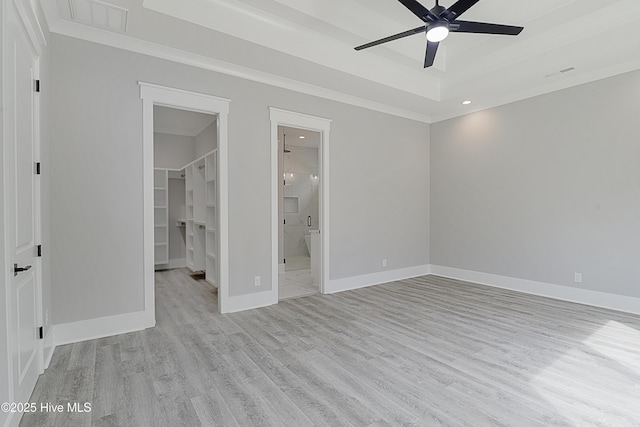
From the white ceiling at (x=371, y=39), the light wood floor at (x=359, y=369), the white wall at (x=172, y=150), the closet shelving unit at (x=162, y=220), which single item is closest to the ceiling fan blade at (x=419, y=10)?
the white ceiling at (x=371, y=39)

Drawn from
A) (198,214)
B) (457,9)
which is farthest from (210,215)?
(457,9)

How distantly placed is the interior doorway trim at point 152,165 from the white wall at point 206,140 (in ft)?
6.41

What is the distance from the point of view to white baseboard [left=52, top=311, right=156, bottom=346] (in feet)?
9.81

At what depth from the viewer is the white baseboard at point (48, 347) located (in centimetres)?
253

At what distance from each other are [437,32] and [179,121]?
501 centimetres

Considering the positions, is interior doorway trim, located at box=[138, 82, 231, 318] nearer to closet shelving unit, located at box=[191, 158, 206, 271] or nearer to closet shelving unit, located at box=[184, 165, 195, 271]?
closet shelving unit, located at box=[191, 158, 206, 271]

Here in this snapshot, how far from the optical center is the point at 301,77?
420cm

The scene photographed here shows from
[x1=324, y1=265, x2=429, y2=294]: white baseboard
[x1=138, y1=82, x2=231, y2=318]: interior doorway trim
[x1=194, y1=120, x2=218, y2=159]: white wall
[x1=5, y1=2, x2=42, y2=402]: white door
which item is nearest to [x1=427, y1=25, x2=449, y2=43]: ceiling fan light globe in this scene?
[x1=138, y1=82, x2=231, y2=318]: interior doorway trim

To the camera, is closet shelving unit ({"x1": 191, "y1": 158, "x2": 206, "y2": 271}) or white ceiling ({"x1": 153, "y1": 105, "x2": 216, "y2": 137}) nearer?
white ceiling ({"x1": 153, "y1": 105, "x2": 216, "y2": 137})

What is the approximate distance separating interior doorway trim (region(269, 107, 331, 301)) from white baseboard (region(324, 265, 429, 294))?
0.17 meters

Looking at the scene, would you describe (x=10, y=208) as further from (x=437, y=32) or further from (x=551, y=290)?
(x=551, y=290)

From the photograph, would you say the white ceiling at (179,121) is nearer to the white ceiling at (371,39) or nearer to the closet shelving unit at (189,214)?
the closet shelving unit at (189,214)

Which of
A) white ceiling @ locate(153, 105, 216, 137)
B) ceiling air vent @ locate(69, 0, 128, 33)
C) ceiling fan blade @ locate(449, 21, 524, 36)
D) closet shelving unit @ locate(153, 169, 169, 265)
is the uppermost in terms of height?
ceiling air vent @ locate(69, 0, 128, 33)

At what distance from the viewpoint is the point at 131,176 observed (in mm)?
3326
